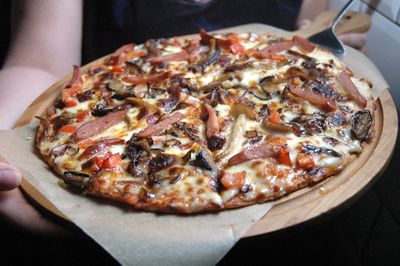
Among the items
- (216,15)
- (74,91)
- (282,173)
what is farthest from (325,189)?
(216,15)

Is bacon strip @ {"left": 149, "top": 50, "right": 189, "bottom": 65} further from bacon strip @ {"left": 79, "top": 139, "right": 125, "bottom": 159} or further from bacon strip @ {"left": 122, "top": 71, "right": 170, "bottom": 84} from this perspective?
bacon strip @ {"left": 79, "top": 139, "right": 125, "bottom": 159}

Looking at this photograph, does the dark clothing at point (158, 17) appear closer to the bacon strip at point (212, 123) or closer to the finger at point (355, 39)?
the finger at point (355, 39)

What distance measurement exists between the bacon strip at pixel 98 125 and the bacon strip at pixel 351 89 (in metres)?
1.12

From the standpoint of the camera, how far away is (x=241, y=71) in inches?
90.7

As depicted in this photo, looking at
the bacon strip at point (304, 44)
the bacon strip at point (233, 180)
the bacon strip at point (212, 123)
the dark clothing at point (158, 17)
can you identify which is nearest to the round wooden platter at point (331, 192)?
the bacon strip at point (233, 180)

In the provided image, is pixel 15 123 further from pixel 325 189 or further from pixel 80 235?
pixel 325 189

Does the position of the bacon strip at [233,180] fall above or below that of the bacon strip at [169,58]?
above

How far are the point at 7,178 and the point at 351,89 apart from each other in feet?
5.25

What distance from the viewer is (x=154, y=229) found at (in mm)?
1464

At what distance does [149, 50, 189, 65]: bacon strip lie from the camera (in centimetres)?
251

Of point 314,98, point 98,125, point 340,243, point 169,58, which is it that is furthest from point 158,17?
point 340,243

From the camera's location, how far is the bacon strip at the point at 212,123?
1.87 m

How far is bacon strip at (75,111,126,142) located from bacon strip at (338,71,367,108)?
1121 millimetres

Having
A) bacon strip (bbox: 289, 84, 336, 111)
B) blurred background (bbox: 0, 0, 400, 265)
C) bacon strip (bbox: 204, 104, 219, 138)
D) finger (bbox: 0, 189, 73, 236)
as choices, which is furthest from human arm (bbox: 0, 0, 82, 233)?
bacon strip (bbox: 289, 84, 336, 111)
